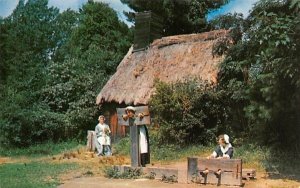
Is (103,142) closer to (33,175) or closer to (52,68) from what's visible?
(33,175)

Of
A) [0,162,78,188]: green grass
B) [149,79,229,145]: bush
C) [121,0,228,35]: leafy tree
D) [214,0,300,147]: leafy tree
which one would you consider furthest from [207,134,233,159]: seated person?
[121,0,228,35]: leafy tree

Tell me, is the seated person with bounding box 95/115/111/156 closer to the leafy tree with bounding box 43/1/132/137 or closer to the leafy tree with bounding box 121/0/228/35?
the leafy tree with bounding box 43/1/132/137

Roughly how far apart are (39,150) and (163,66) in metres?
6.02

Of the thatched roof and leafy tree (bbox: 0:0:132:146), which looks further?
leafy tree (bbox: 0:0:132:146)

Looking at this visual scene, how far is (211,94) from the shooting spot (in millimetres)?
16047

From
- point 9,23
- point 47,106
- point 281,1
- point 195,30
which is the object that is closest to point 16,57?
point 9,23

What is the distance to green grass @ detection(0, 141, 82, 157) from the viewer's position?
61.2 feet

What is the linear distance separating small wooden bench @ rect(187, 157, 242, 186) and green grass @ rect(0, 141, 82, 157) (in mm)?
9416

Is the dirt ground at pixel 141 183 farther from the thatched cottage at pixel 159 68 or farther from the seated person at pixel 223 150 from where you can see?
the thatched cottage at pixel 159 68

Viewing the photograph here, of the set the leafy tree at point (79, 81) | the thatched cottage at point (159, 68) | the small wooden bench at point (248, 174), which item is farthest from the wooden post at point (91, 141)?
the small wooden bench at point (248, 174)

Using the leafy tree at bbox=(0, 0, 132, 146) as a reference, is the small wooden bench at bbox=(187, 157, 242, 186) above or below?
below

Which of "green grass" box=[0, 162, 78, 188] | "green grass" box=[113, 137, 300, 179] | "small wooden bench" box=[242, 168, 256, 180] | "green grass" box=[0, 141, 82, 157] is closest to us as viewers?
"green grass" box=[0, 162, 78, 188]

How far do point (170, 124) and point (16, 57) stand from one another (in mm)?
13420

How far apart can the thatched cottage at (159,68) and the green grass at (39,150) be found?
228cm
